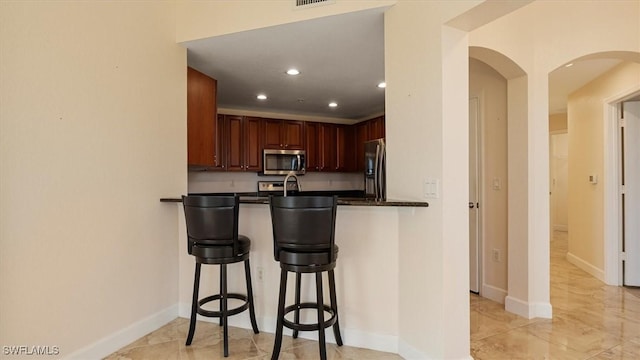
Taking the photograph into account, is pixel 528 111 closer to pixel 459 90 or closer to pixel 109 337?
pixel 459 90

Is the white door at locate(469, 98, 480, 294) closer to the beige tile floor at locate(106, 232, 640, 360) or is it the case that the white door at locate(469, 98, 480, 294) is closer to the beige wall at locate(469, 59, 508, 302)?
the beige wall at locate(469, 59, 508, 302)

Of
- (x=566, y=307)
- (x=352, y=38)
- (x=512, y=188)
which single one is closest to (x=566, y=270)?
(x=566, y=307)

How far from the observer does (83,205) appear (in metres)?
2.08

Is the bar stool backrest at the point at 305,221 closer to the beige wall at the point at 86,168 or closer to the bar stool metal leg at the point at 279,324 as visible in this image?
the bar stool metal leg at the point at 279,324

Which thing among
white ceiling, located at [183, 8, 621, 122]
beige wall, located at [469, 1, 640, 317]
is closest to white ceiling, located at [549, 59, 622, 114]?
white ceiling, located at [183, 8, 621, 122]

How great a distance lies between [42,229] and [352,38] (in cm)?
Answer: 250

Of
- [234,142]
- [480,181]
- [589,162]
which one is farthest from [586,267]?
[234,142]

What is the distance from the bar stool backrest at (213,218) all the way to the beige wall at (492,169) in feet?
8.00

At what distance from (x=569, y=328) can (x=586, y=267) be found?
215 cm

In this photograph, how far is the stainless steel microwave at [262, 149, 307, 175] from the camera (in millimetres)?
5262

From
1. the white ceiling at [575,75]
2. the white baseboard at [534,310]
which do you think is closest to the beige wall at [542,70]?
the white baseboard at [534,310]

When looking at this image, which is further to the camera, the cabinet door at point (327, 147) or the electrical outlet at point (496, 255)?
the cabinet door at point (327, 147)

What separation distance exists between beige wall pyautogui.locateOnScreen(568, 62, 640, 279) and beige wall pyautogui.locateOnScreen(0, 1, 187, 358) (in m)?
4.56

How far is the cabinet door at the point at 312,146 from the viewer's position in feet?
18.5
